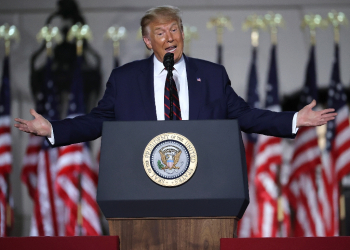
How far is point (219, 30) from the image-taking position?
21.1 feet

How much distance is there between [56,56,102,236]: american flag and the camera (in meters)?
5.71

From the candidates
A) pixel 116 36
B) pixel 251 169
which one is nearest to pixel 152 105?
pixel 251 169

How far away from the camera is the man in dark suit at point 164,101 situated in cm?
196

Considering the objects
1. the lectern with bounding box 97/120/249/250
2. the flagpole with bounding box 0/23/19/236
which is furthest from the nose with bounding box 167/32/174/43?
the flagpole with bounding box 0/23/19/236

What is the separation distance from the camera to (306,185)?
5.84m

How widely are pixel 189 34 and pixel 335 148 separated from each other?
8.09 ft

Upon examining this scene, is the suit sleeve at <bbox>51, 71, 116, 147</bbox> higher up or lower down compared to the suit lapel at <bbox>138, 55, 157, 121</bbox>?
lower down

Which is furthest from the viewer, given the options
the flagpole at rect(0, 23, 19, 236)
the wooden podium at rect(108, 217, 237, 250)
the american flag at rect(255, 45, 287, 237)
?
the flagpole at rect(0, 23, 19, 236)

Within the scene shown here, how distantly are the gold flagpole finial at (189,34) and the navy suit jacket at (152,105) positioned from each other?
4225 mm

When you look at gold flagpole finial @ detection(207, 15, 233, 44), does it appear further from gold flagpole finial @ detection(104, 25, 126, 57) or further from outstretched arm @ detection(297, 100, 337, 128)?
outstretched arm @ detection(297, 100, 337, 128)

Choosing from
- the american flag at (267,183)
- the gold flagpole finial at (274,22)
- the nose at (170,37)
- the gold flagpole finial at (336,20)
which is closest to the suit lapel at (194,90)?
the nose at (170,37)

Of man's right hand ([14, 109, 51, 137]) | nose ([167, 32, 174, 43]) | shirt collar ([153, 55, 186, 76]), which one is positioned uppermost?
nose ([167, 32, 174, 43])

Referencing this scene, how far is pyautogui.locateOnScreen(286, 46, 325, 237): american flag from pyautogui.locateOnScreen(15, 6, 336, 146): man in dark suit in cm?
379

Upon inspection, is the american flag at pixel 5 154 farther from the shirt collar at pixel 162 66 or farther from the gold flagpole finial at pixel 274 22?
the shirt collar at pixel 162 66
